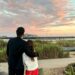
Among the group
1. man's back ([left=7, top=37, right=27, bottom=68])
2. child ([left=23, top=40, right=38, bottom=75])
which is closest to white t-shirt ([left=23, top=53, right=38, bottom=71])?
child ([left=23, top=40, right=38, bottom=75])

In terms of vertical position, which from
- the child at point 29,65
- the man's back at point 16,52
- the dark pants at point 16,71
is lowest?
the dark pants at point 16,71

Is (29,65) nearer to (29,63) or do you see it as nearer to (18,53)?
(29,63)

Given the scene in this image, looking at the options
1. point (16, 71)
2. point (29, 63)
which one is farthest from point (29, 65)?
point (16, 71)

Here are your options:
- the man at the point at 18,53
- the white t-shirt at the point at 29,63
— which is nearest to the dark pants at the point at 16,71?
the man at the point at 18,53

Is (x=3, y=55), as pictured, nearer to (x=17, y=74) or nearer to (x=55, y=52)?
(x=55, y=52)

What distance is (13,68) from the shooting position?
27.1ft

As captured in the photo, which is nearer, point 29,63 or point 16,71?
point 29,63

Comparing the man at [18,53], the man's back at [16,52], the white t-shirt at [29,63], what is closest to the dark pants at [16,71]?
the man at [18,53]

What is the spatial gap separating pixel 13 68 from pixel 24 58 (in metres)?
0.37

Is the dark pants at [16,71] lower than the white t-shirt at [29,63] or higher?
lower

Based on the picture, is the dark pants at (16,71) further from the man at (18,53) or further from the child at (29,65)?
the child at (29,65)

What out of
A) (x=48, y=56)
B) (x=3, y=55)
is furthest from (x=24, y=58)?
(x=48, y=56)

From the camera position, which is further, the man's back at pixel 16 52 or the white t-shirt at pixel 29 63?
the man's back at pixel 16 52

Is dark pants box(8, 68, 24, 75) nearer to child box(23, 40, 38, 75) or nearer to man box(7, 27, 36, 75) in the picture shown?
man box(7, 27, 36, 75)
